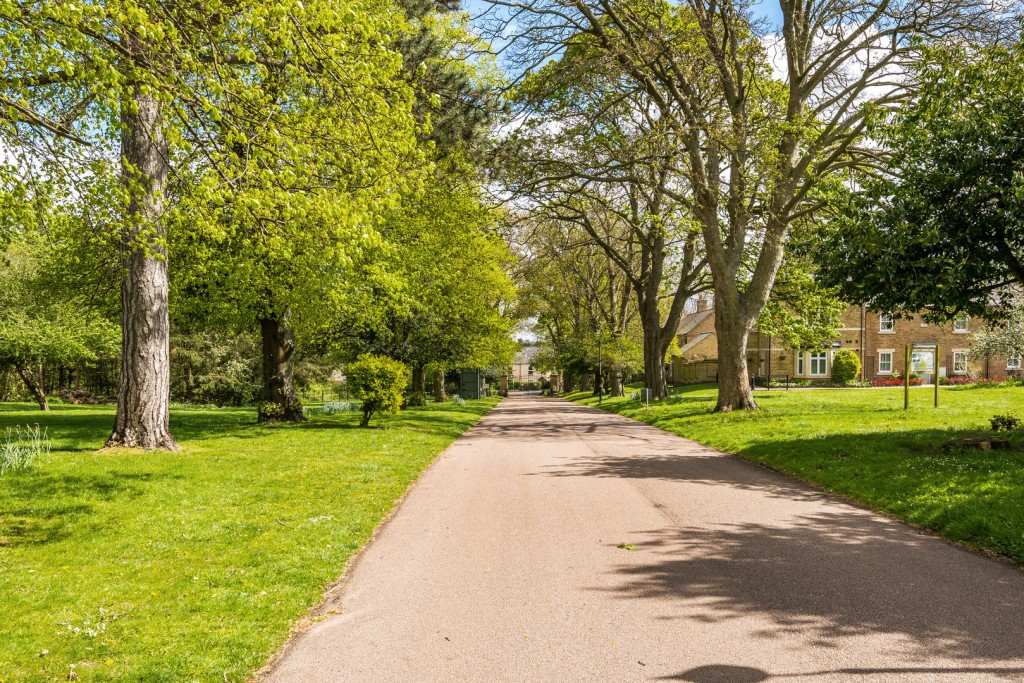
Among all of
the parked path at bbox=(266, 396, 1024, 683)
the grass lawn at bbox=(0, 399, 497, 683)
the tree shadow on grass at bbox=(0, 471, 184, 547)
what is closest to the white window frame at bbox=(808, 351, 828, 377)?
the parked path at bbox=(266, 396, 1024, 683)

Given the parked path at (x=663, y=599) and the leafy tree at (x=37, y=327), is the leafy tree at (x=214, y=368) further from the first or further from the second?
the parked path at (x=663, y=599)

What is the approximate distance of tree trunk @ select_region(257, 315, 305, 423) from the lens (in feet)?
64.4

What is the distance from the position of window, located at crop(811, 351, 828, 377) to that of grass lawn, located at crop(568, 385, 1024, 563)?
102 ft

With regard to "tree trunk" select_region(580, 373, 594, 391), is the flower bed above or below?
above

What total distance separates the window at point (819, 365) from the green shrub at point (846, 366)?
384 cm

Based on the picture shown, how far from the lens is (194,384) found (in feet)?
133

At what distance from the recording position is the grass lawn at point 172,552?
13.4ft

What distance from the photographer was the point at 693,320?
74.0 m

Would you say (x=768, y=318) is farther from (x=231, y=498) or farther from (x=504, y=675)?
(x=504, y=675)

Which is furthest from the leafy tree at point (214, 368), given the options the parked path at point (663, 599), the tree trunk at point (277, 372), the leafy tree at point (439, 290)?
the parked path at point (663, 599)

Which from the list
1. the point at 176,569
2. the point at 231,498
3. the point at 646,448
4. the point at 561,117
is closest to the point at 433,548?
the point at 176,569

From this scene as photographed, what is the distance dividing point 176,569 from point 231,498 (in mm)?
2961

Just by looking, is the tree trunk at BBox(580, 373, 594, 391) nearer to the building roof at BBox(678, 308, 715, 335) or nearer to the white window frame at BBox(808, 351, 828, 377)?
the building roof at BBox(678, 308, 715, 335)

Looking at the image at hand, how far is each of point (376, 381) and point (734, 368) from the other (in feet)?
37.7
